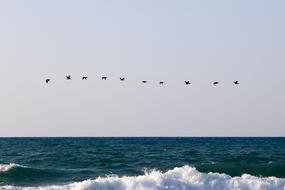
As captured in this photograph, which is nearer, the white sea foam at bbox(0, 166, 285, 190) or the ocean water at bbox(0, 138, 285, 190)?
the white sea foam at bbox(0, 166, 285, 190)

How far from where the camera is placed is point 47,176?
30.5m

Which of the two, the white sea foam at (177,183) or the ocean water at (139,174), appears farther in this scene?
the ocean water at (139,174)

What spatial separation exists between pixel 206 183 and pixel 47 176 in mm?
9295

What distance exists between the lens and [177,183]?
2383cm

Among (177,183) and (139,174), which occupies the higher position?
(139,174)

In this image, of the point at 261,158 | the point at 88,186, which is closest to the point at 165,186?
the point at 88,186

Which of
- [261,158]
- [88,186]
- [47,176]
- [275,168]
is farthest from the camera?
[261,158]

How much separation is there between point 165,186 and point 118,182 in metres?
1.75

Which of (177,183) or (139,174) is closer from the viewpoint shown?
(177,183)

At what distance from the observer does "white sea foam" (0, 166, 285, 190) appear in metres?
23.3

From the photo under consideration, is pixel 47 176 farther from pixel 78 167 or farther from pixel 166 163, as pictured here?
pixel 166 163

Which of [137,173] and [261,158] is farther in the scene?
[261,158]

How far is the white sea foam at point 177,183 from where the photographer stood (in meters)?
23.3

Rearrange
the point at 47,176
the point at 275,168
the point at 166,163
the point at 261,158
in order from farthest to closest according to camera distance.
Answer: the point at 261,158 → the point at 166,163 → the point at 275,168 → the point at 47,176
